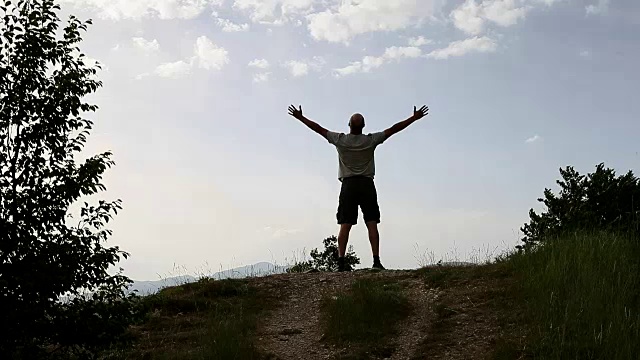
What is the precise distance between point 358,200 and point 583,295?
12.5 feet

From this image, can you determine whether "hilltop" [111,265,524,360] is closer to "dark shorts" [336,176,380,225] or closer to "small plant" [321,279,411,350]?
"small plant" [321,279,411,350]

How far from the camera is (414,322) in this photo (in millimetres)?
7270

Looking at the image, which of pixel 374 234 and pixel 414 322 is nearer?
pixel 414 322

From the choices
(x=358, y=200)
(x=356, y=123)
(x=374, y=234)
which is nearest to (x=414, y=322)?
(x=374, y=234)

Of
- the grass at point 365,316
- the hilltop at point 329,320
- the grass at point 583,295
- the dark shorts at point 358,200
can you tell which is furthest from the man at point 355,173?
the grass at point 583,295

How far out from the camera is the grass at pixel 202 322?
668 cm

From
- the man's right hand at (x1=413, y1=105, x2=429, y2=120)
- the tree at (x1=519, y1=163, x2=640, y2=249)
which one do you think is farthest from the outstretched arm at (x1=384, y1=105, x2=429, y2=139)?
the tree at (x1=519, y1=163, x2=640, y2=249)

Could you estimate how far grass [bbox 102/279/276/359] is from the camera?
6.68 metres

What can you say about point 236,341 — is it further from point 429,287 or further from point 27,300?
point 429,287

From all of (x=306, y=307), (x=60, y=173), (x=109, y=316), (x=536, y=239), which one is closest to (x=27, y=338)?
(x=109, y=316)

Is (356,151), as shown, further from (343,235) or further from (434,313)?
(434,313)

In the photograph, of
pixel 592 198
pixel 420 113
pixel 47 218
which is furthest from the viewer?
pixel 592 198

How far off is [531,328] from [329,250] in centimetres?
1023

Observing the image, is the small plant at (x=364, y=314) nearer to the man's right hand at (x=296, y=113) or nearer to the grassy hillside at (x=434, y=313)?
the grassy hillside at (x=434, y=313)
